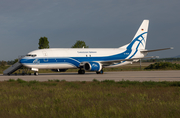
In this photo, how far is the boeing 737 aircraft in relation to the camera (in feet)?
120

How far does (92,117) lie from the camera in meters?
8.18

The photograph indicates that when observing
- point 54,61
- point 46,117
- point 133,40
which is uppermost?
point 133,40

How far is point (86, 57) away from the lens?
40.8m

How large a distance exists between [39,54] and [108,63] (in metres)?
12.6

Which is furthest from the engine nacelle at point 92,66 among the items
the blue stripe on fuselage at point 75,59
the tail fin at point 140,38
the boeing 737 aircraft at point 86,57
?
the tail fin at point 140,38

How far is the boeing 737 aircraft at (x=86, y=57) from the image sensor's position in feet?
120

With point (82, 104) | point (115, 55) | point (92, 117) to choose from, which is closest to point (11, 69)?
point (115, 55)

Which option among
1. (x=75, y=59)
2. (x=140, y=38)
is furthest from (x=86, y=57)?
(x=140, y=38)

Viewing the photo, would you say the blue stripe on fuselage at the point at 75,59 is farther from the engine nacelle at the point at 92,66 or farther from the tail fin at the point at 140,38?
the engine nacelle at the point at 92,66

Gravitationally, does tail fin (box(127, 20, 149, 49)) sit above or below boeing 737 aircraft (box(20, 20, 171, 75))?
above

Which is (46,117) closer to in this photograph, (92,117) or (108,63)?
(92,117)

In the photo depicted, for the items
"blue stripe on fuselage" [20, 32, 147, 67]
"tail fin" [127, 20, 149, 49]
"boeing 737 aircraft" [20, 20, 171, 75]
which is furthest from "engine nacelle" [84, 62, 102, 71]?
"tail fin" [127, 20, 149, 49]

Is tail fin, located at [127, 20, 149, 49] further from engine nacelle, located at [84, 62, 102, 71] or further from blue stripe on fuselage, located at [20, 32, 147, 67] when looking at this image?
engine nacelle, located at [84, 62, 102, 71]

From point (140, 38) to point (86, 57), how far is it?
13725 millimetres
